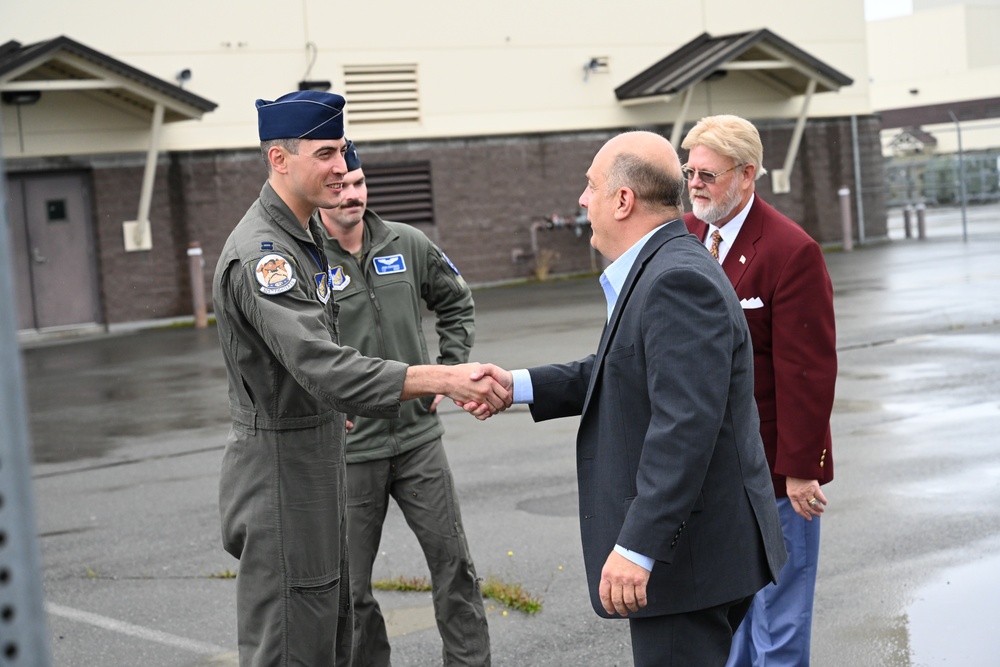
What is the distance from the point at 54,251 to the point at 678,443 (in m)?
21.1

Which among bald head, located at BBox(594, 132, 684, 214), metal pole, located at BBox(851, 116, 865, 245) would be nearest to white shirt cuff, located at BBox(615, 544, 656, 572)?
bald head, located at BBox(594, 132, 684, 214)

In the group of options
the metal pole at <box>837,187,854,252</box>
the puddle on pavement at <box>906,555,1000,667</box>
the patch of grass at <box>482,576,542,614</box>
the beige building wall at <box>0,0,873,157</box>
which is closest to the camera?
the puddle on pavement at <box>906,555,1000,667</box>

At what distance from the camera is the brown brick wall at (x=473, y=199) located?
23062 millimetres

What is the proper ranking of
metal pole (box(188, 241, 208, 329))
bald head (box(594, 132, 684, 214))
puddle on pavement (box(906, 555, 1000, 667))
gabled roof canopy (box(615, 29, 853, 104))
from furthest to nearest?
gabled roof canopy (box(615, 29, 853, 104)), metal pole (box(188, 241, 208, 329)), puddle on pavement (box(906, 555, 1000, 667)), bald head (box(594, 132, 684, 214))

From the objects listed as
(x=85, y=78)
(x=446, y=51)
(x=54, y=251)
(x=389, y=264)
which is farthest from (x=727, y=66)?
(x=389, y=264)

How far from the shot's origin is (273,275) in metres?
3.72

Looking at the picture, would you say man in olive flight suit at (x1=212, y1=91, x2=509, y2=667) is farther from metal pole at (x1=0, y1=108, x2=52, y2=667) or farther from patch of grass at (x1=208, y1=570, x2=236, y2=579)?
patch of grass at (x1=208, y1=570, x2=236, y2=579)

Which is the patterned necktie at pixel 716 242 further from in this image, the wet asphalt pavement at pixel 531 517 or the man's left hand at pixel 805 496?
the wet asphalt pavement at pixel 531 517

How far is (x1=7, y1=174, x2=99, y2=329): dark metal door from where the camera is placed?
2205 cm

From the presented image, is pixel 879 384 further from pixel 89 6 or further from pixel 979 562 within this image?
pixel 89 6

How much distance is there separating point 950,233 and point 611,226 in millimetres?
33113

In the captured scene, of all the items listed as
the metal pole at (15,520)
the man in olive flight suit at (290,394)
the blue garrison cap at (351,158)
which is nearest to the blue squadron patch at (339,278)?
the blue garrison cap at (351,158)

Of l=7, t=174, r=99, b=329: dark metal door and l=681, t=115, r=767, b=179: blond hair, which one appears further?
l=7, t=174, r=99, b=329: dark metal door

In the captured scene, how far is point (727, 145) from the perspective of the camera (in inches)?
175
